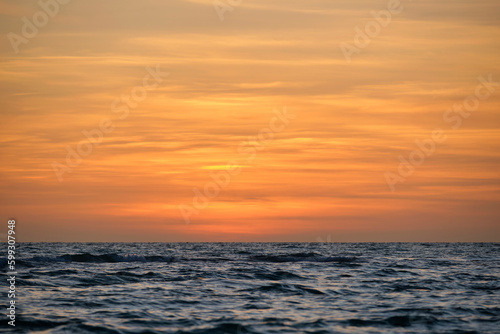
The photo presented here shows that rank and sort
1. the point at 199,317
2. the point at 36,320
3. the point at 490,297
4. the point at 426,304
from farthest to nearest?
1. the point at 490,297
2. the point at 426,304
3. the point at 199,317
4. the point at 36,320

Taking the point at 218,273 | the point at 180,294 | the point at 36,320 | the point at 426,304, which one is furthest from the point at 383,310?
the point at 218,273

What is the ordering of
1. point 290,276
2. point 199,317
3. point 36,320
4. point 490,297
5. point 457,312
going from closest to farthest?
point 36,320
point 199,317
point 457,312
point 490,297
point 290,276

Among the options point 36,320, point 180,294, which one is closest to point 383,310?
point 180,294

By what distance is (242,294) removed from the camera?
80.1 ft

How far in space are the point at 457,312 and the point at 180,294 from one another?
1143cm

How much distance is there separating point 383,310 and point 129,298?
1020 centimetres

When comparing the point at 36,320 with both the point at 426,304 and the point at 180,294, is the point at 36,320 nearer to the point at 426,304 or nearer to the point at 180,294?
the point at 180,294

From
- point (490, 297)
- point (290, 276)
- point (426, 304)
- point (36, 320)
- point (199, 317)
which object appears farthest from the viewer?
point (290, 276)

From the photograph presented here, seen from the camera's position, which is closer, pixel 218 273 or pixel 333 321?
pixel 333 321

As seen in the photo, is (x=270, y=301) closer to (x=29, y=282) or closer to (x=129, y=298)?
(x=129, y=298)

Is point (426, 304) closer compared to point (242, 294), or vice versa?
point (426, 304)

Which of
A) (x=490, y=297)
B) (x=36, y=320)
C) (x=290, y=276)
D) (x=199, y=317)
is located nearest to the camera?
(x=36, y=320)

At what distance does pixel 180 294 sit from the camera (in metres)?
24.0

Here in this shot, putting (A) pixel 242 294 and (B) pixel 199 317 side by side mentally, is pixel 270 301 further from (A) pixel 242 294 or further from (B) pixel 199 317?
(B) pixel 199 317
